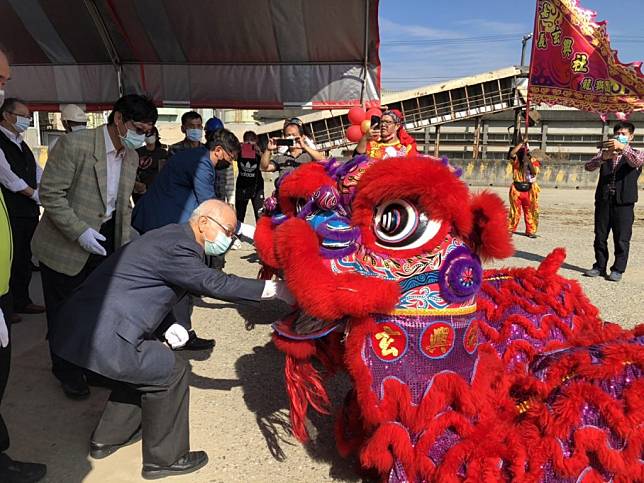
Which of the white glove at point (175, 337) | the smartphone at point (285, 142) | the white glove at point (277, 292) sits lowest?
the white glove at point (175, 337)

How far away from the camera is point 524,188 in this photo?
850 cm

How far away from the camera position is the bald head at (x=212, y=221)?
2.40 metres

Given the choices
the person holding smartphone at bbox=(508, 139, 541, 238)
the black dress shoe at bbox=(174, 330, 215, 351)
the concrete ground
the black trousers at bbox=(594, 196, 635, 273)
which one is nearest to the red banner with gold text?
the black trousers at bbox=(594, 196, 635, 273)

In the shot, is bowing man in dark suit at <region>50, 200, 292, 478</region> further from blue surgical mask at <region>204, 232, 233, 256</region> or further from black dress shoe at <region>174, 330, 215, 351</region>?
black dress shoe at <region>174, 330, 215, 351</region>

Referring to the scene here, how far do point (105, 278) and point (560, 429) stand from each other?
6.40ft

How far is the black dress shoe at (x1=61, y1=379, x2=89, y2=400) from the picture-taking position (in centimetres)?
325

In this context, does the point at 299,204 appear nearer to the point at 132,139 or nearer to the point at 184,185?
the point at 132,139

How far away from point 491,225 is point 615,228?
4837mm

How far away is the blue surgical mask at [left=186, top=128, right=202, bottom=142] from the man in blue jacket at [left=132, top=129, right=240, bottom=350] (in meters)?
2.23

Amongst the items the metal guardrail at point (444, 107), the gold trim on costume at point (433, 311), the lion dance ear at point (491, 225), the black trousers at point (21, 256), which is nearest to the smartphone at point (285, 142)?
the black trousers at point (21, 256)

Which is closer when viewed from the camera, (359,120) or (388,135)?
(388,135)

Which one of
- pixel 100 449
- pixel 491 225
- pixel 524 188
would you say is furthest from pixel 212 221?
pixel 524 188

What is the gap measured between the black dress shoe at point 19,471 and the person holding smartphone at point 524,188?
25.1ft

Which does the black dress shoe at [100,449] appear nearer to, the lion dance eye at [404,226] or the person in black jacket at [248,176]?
the lion dance eye at [404,226]
